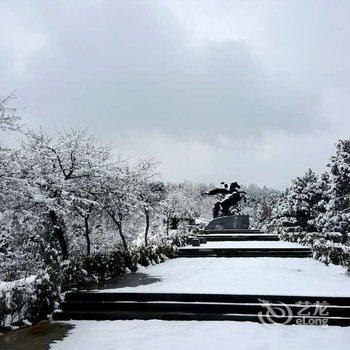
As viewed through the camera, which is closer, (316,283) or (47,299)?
(47,299)

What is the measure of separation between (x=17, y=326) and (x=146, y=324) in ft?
9.11

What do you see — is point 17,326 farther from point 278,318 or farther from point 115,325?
point 278,318

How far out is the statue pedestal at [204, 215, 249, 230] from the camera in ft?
145

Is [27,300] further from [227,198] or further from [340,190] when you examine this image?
[227,198]

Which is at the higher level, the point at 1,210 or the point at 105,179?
the point at 105,179

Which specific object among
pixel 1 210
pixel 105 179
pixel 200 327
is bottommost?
pixel 200 327

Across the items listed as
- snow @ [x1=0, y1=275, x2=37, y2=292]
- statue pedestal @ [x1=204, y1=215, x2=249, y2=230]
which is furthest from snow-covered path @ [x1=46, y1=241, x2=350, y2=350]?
statue pedestal @ [x1=204, y1=215, x2=249, y2=230]

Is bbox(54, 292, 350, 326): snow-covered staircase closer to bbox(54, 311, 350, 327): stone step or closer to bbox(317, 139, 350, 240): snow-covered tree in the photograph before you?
bbox(54, 311, 350, 327): stone step

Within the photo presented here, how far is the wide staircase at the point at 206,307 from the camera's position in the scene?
8.88 metres

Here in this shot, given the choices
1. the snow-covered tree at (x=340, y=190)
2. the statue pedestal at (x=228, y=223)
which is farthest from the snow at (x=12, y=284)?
the statue pedestal at (x=228, y=223)

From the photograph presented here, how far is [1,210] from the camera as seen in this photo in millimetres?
14250

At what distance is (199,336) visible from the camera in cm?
784

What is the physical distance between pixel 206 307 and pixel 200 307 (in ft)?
0.47

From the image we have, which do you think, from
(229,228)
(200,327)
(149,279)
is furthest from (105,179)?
(229,228)
